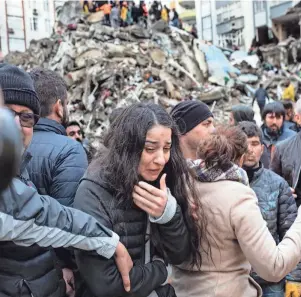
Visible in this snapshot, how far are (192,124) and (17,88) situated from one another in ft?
4.01

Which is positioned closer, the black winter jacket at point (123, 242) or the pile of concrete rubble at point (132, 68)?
the black winter jacket at point (123, 242)

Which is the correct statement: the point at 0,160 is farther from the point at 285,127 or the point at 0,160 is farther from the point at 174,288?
the point at 285,127

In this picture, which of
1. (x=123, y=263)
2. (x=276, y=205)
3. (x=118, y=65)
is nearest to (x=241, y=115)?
(x=276, y=205)

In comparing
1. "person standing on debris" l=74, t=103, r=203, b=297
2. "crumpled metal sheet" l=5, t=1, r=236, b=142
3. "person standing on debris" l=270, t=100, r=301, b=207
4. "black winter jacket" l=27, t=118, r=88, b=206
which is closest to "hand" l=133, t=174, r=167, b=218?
"person standing on debris" l=74, t=103, r=203, b=297

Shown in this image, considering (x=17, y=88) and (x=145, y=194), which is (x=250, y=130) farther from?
(x=17, y=88)

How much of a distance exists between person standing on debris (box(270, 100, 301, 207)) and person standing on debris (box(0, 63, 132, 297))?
7.35 feet

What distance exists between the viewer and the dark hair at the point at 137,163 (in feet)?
6.05

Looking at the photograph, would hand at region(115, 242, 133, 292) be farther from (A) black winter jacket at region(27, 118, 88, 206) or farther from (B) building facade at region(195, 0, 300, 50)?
(B) building facade at region(195, 0, 300, 50)

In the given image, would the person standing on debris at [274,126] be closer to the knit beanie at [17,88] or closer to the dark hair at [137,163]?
the dark hair at [137,163]

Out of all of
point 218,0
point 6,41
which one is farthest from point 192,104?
point 218,0

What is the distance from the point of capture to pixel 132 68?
17.6m

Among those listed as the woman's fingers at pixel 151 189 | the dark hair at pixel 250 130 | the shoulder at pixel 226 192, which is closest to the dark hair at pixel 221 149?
the shoulder at pixel 226 192

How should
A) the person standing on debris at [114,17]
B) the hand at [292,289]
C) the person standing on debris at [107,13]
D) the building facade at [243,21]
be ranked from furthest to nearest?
the building facade at [243,21], the person standing on debris at [107,13], the person standing on debris at [114,17], the hand at [292,289]

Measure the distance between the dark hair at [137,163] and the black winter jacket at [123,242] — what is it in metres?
0.05
